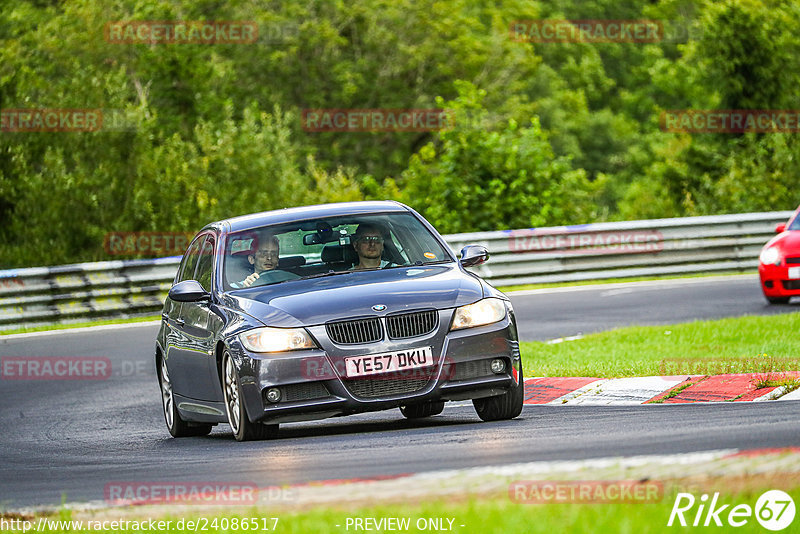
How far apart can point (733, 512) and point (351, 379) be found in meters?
4.24

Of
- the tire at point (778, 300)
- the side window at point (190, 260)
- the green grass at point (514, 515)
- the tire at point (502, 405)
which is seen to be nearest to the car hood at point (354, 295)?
the tire at point (502, 405)

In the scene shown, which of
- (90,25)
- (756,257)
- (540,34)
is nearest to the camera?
(756,257)

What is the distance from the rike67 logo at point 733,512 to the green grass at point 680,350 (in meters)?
5.55

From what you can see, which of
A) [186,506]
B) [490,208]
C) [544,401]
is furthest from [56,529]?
[490,208]

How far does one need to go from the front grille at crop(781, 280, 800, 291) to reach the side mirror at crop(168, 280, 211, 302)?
Result: 996 centimetres

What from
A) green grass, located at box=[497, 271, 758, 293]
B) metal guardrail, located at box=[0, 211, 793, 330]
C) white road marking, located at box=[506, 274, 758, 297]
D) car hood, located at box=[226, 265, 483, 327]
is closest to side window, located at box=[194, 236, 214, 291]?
car hood, located at box=[226, 265, 483, 327]

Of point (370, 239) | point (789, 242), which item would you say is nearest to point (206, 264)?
point (370, 239)

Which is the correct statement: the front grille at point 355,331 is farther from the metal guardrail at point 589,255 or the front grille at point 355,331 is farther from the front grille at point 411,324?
the metal guardrail at point 589,255

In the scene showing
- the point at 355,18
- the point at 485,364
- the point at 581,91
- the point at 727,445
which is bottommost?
the point at 581,91

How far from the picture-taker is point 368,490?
6.14 metres

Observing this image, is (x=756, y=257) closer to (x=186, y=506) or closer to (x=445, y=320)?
(x=445, y=320)

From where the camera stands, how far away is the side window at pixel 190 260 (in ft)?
37.8

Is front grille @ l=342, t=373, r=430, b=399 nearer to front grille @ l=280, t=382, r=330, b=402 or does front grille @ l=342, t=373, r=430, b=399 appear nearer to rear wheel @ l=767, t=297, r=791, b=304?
front grille @ l=280, t=382, r=330, b=402

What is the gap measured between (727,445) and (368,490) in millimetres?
1829
